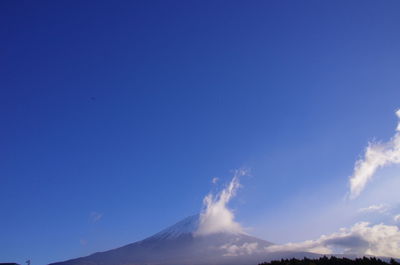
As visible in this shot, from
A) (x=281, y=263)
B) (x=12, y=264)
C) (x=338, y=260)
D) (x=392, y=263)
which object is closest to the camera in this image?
(x=392, y=263)

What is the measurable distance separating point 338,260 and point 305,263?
2.68 meters

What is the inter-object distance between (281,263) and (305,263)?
2465 mm

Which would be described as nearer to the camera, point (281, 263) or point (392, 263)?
point (392, 263)

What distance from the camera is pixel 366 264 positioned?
73.4 ft

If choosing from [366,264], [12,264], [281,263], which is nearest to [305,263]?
[281,263]

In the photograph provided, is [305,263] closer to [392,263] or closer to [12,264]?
[392,263]

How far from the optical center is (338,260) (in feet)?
84.9

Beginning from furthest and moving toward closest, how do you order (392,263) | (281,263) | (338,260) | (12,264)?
(12,264), (281,263), (338,260), (392,263)

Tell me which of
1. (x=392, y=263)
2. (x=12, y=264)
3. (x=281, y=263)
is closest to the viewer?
(x=392, y=263)

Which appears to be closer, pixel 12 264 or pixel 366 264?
pixel 366 264

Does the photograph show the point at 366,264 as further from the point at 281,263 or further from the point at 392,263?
the point at 281,263

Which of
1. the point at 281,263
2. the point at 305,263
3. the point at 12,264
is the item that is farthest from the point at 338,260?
the point at 12,264

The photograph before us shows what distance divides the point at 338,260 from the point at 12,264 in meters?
92.6

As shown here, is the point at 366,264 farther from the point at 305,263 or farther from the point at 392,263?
the point at 305,263
